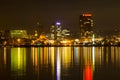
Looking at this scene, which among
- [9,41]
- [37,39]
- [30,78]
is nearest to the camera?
[30,78]

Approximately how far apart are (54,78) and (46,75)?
2572 millimetres

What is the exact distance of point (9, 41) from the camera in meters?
176

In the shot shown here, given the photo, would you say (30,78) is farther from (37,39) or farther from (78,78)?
(37,39)

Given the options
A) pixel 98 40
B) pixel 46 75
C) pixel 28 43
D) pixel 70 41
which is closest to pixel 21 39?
pixel 28 43

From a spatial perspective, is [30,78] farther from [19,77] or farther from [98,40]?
[98,40]

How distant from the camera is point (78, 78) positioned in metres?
32.7

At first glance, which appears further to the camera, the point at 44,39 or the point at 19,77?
the point at 44,39

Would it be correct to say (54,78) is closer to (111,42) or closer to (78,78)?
(78,78)

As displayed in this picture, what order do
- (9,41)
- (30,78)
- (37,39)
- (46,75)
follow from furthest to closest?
(37,39)
(9,41)
(46,75)
(30,78)

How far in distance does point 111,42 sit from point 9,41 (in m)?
46.4

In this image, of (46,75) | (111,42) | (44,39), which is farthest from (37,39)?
(46,75)

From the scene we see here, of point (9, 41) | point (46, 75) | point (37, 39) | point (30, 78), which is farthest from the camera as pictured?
point (37, 39)

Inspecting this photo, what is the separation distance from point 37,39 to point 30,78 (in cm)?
15856

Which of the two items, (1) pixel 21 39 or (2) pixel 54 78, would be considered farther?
(1) pixel 21 39
